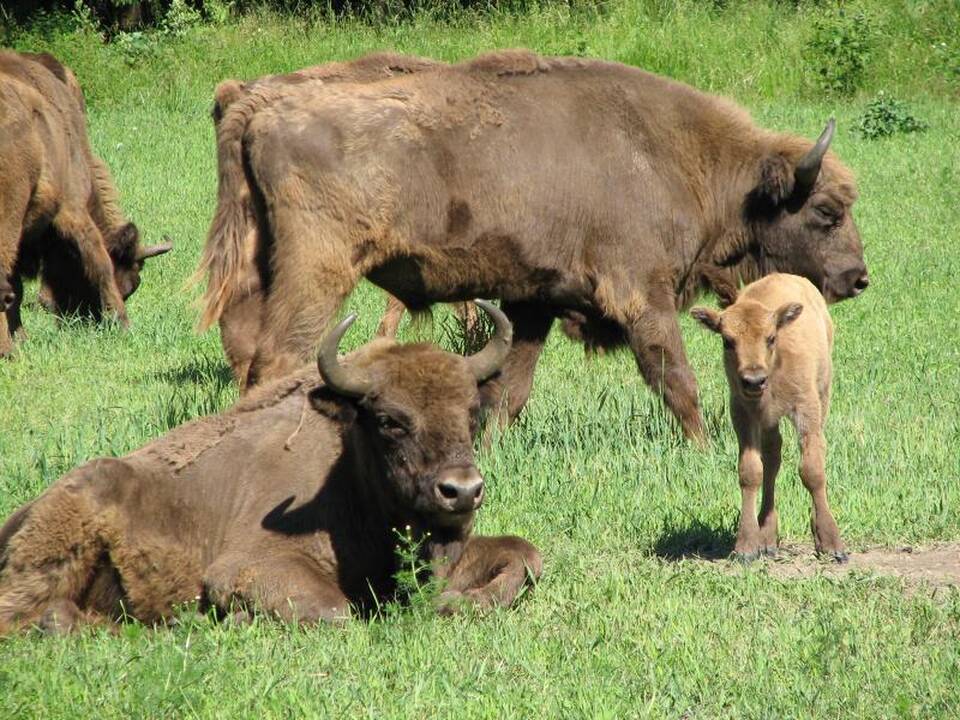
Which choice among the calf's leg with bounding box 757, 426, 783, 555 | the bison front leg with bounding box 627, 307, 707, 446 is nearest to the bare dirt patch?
the calf's leg with bounding box 757, 426, 783, 555

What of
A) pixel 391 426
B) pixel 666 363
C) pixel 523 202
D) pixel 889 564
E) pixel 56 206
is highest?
pixel 391 426

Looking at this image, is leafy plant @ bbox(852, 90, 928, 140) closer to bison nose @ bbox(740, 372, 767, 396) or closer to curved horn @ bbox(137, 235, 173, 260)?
curved horn @ bbox(137, 235, 173, 260)

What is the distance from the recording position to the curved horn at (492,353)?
7.29m

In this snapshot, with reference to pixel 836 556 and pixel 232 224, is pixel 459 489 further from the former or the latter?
pixel 232 224

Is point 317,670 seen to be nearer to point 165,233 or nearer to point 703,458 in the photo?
point 703,458

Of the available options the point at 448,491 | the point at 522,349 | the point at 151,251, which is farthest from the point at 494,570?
the point at 151,251

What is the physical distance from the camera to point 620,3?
1267 inches

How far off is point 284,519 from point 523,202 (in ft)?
12.4

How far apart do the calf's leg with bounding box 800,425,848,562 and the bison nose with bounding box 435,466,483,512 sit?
76.3 inches

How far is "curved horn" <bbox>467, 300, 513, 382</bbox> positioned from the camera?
729cm

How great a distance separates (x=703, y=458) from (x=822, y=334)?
1.70 metres

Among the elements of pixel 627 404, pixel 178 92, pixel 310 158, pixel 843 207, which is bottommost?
pixel 178 92

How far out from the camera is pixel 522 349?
11.3 meters

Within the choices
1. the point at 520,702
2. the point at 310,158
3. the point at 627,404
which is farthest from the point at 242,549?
the point at 627,404
